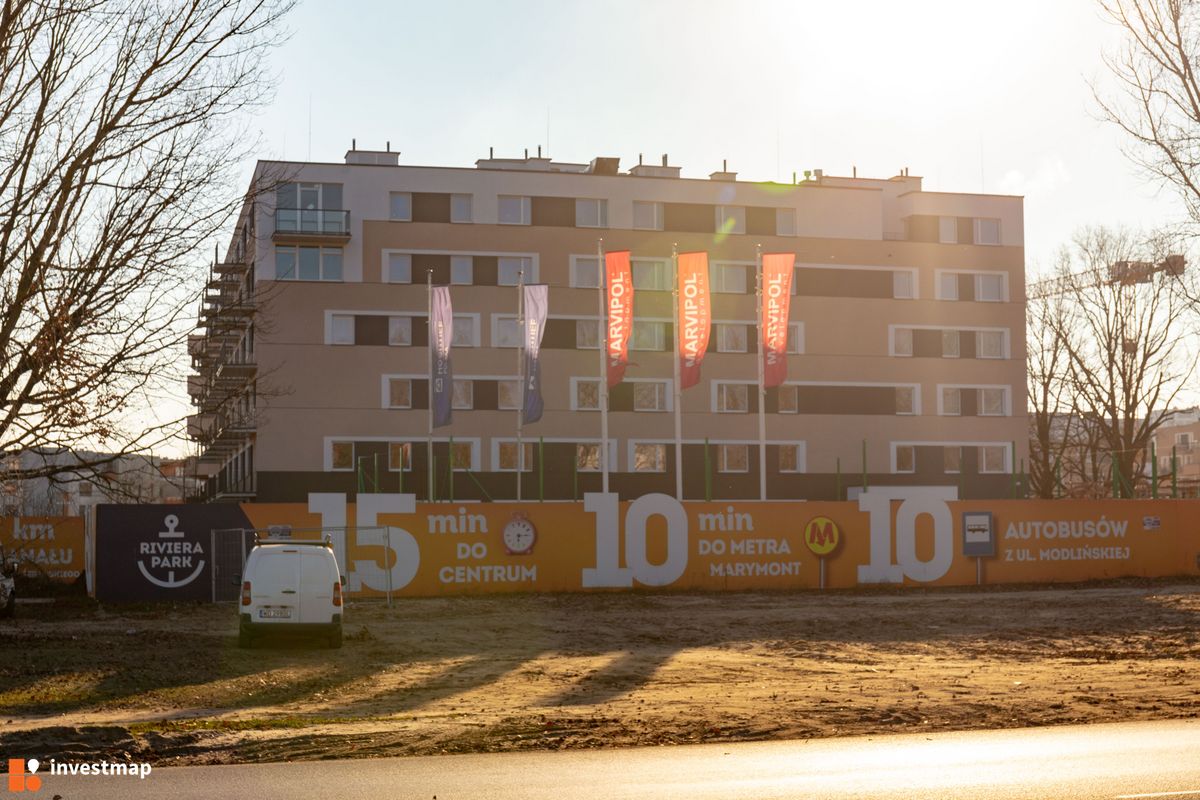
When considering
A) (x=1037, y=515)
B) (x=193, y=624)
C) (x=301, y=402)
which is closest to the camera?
(x=193, y=624)

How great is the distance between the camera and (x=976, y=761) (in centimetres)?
1215

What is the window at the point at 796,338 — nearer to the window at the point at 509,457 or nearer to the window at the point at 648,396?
the window at the point at 648,396

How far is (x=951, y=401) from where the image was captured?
73.1m

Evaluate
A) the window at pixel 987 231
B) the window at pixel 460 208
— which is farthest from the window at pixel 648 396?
the window at pixel 987 231

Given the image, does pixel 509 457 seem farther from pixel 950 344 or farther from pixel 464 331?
pixel 950 344

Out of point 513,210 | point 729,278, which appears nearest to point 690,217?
point 729,278

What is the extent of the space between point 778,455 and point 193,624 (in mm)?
44319

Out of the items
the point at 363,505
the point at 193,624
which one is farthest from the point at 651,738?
the point at 363,505

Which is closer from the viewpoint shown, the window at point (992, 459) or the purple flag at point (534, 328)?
the purple flag at point (534, 328)

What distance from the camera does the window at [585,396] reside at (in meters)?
67.3

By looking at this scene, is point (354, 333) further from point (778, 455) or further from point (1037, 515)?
point (1037, 515)

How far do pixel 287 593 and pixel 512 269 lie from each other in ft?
150

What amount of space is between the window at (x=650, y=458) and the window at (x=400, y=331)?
12151 mm

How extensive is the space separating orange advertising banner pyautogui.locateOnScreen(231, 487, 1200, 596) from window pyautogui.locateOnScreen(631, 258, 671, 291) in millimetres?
30749
